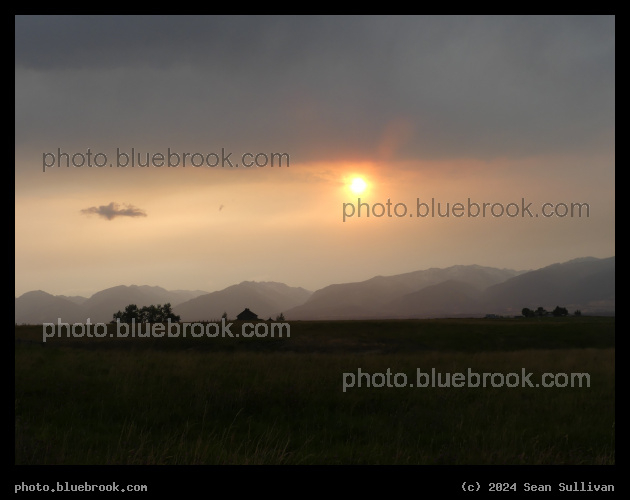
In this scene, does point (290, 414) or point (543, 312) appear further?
point (543, 312)

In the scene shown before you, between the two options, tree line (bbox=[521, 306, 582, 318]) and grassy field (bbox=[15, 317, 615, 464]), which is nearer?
grassy field (bbox=[15, 317, 615, 464])

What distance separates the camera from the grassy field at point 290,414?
8.36 meters

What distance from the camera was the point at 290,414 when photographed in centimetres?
1176

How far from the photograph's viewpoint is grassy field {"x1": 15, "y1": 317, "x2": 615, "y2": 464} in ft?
27.4

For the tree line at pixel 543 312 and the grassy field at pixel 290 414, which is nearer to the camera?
the grassy field at pixel 290 414
